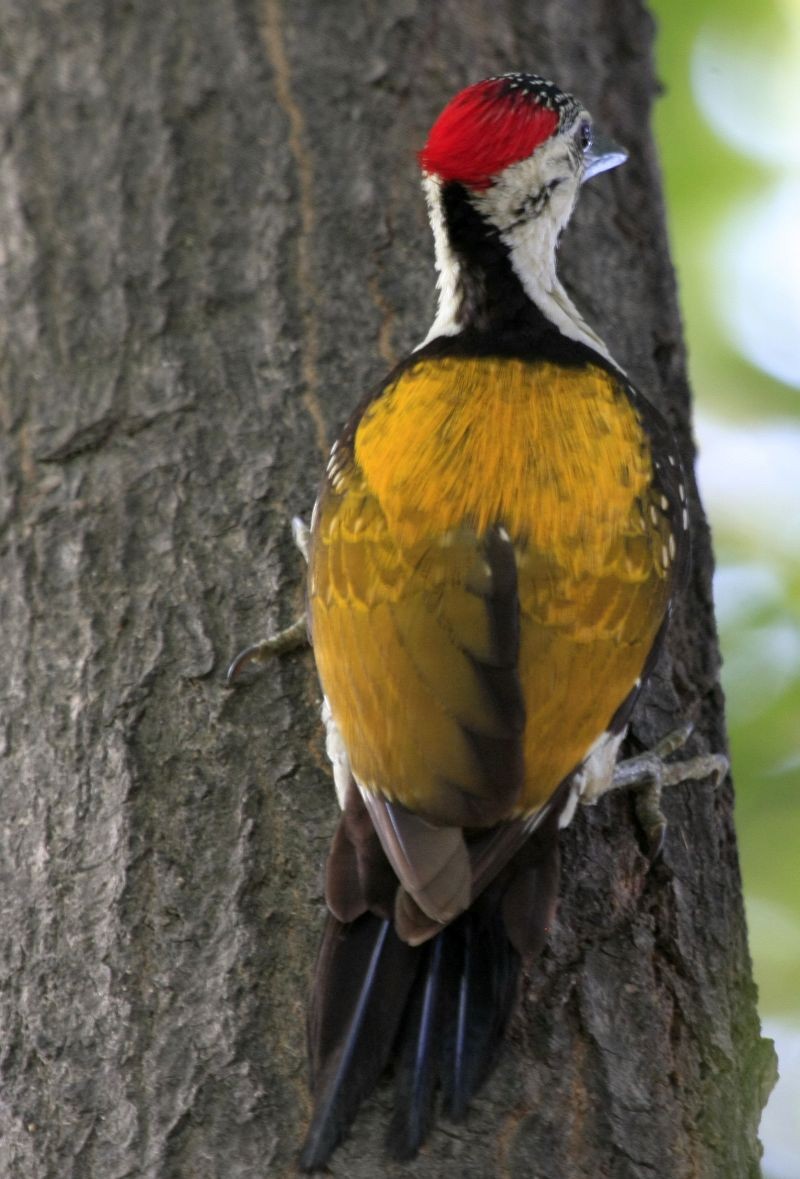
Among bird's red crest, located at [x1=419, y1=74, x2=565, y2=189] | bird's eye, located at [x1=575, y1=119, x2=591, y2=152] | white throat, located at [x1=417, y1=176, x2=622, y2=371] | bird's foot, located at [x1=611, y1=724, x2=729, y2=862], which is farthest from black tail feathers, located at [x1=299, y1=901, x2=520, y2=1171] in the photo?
bird's eye, located at [x1=575, y1=119, x2=591, y2=152]

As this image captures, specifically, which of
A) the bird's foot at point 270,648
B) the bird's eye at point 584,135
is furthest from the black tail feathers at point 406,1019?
the bird's eye at point 584,135

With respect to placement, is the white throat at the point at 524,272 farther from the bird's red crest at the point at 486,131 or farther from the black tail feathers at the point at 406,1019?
the black tail feathers at the point at 406,1019

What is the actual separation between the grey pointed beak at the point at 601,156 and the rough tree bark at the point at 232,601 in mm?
186

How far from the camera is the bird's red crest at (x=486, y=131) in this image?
283cm

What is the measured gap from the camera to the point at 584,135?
3.20 m

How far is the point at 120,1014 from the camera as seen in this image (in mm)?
2369

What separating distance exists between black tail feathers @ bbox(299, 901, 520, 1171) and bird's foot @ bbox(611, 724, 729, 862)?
16.1 inches

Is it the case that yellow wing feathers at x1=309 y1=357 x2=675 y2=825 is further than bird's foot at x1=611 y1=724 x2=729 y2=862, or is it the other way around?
bird's foot at x1=611 y1=724 x2=729 y2=862

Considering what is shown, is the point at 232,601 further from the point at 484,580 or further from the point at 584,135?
the point at 584,135

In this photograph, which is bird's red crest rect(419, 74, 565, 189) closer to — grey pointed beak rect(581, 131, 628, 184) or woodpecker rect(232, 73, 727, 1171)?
woodpecker rect(232, 73, 727, 1171)

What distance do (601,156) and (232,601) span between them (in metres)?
1.40

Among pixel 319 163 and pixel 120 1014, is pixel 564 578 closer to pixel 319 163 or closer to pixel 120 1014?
pixel 120 1014

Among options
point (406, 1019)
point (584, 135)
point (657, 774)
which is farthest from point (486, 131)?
point (406, 1019)

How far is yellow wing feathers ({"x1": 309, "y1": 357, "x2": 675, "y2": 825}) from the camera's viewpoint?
232 centimetres
